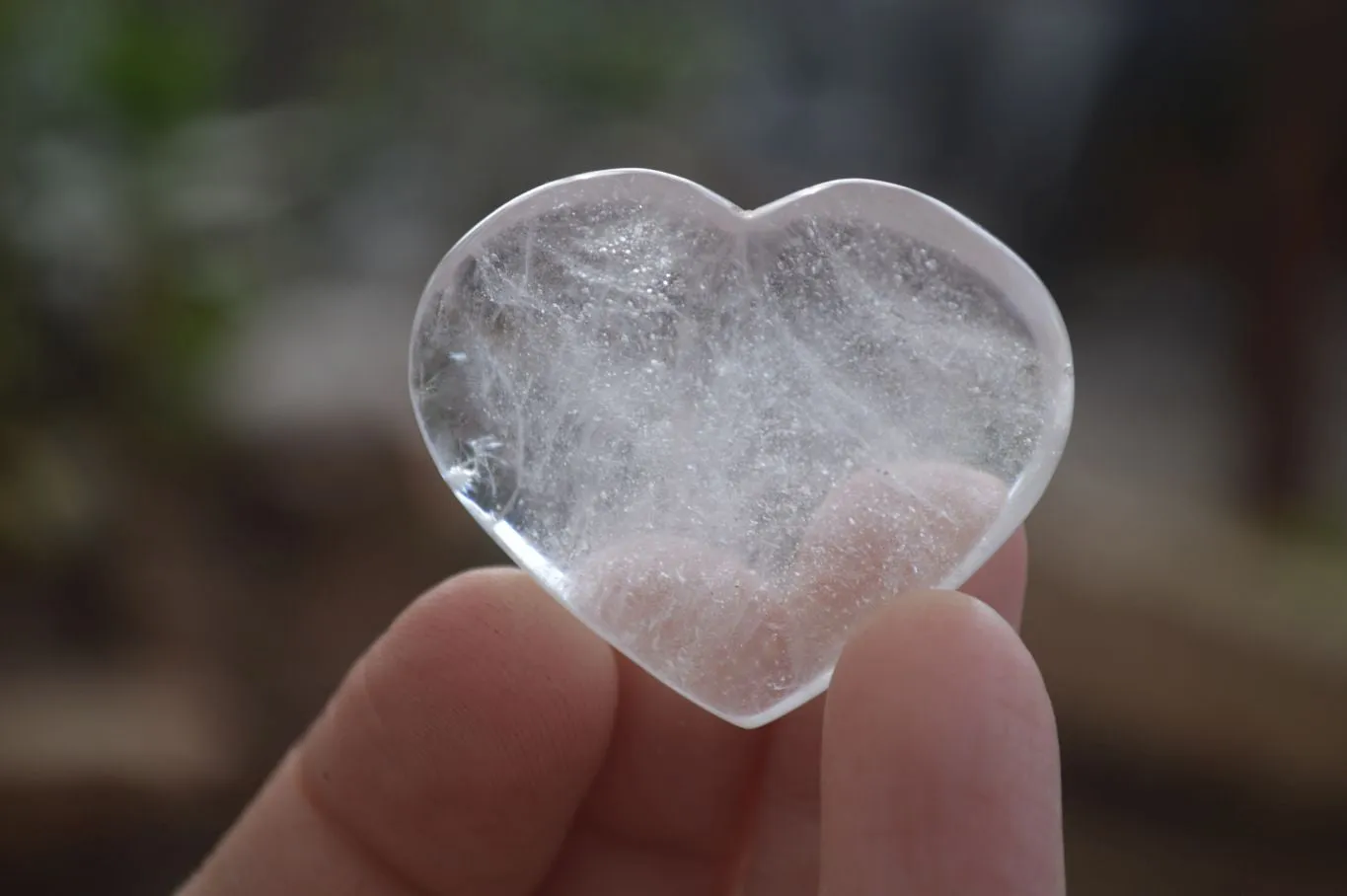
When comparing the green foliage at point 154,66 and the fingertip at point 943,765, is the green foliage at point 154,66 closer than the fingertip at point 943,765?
No

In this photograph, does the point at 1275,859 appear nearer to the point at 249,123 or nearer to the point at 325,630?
the point at 325,630

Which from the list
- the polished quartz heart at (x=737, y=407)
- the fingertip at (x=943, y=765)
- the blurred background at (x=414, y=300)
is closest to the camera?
the fingertip at (x=943, y=765)

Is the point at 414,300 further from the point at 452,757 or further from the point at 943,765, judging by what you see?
the point at 943,765

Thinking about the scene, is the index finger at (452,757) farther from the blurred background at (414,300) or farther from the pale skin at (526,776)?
the blurred background at (414,300)

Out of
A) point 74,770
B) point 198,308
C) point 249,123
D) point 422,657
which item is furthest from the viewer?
point 249,123

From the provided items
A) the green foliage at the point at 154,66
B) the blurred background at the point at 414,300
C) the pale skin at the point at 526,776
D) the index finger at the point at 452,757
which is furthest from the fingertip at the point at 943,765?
the green foliage at the point at 154,66

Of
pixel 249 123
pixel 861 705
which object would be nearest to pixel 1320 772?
pixel 861 705

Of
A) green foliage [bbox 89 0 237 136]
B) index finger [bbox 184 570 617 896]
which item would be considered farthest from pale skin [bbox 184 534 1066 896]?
green foliage [bbox 89 0 237 136]
